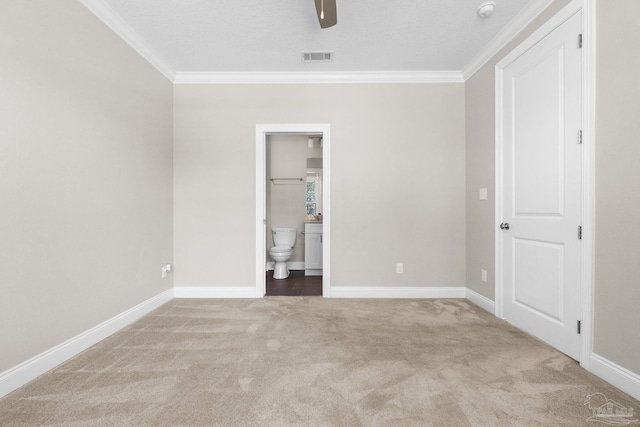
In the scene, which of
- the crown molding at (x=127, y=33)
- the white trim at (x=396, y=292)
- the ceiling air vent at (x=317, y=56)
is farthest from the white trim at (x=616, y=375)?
the crown molding at (x=127, y=33)

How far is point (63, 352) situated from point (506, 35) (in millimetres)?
4202

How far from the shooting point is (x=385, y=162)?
3170mm

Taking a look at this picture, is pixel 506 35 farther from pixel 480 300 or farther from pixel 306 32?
pixel 480 300

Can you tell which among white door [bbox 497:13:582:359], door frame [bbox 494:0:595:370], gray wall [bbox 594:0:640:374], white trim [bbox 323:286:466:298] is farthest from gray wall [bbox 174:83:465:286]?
gray wall [bbox 594:0:640:374]

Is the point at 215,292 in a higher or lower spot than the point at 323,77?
lower

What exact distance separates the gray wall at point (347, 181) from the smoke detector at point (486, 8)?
1.00m

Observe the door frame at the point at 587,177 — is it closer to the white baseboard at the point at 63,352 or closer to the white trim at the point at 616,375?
the white trim at the point at 616,375

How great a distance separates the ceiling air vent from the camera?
2750 millimetres

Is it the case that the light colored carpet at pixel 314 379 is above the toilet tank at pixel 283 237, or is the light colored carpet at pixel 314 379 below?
below

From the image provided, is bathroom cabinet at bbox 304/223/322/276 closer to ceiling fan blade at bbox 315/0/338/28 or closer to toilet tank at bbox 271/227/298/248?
toilet tank at bbox 271/227/298/248

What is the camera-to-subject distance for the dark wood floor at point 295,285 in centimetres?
340

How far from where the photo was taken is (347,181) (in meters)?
3.18

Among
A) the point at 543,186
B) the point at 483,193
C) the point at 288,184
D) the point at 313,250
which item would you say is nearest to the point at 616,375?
the point at 543,186

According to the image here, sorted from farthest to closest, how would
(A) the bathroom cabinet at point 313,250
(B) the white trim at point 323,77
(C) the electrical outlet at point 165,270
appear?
1. (A) the bathroom cabinet at point 313,250
2. (B) the white trim at point 323,77
3. (C) the electrical outlet at point 165,270
